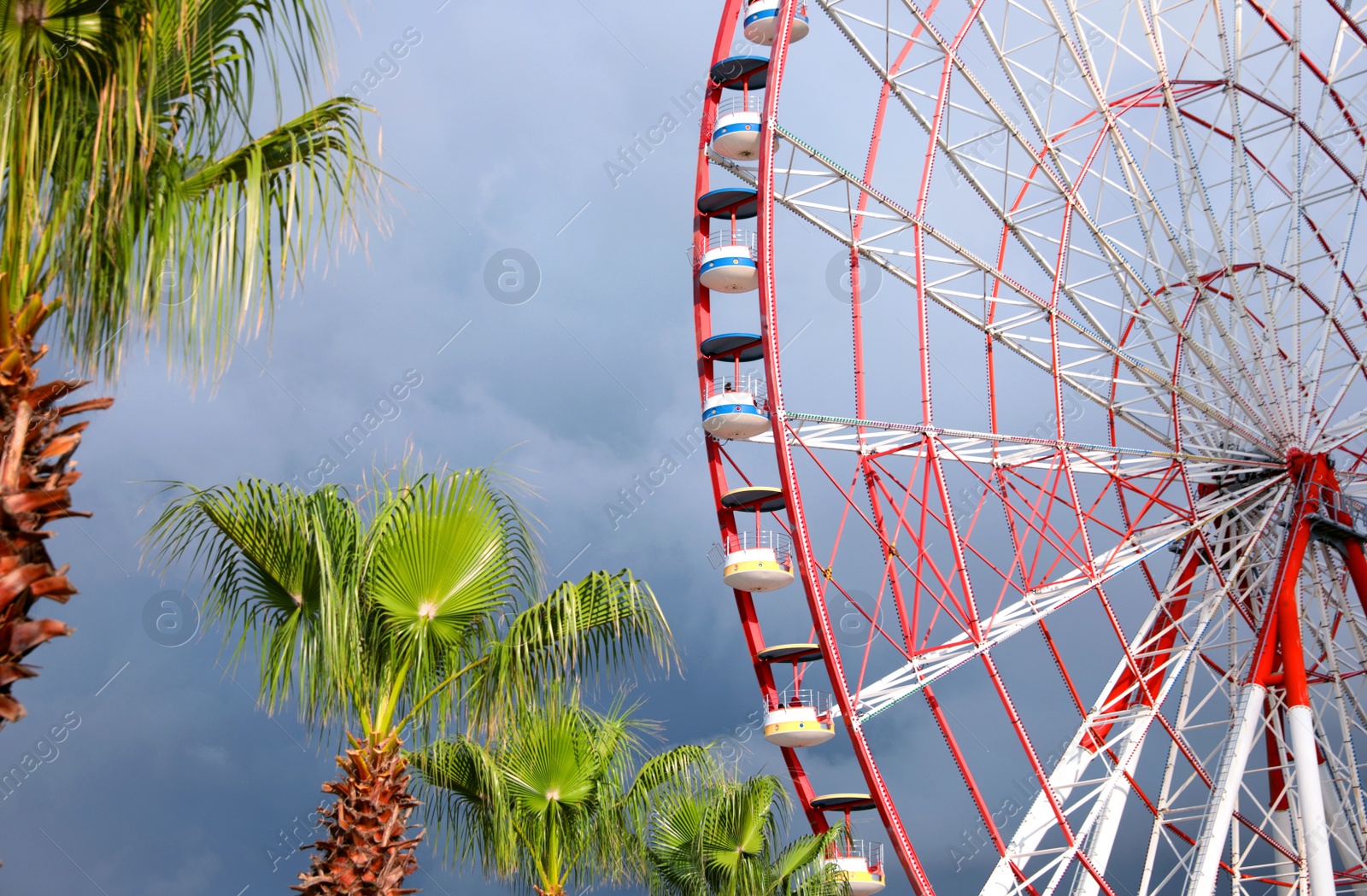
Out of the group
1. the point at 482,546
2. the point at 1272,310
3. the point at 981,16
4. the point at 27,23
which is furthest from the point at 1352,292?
the point at 27,23

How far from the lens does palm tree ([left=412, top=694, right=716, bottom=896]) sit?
35.2 feet

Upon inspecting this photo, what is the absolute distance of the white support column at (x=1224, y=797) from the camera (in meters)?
19.8

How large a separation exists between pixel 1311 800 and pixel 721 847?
11302mm

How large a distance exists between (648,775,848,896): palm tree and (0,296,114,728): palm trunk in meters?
9.39

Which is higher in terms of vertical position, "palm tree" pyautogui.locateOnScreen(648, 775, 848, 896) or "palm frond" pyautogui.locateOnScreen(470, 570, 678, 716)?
"palm frond" pyautogui.locateOnScreen(470, 570, 678, 716)

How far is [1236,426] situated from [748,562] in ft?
30.1

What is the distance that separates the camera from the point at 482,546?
905cm

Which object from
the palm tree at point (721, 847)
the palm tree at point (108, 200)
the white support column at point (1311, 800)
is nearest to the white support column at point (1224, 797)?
the white support column at point (1311, 800)

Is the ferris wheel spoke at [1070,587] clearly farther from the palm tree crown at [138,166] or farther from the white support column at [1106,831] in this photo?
the palm tree crown at [138,166]

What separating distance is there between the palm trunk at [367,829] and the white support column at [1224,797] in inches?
579

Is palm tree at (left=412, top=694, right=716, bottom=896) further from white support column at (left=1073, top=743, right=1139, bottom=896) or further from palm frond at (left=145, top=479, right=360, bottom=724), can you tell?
white support column at (left=1073, top=743, right=1139, bottom=896)

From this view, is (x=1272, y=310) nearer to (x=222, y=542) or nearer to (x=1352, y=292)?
(x=1352, y=292)

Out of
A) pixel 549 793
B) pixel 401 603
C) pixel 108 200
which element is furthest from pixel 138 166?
pixel 549 793

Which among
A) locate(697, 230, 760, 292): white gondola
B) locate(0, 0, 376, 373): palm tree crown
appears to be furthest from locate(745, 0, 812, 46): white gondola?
locate(0, 0, 376, 373): palm tree crown
